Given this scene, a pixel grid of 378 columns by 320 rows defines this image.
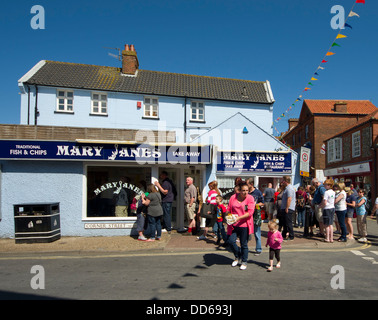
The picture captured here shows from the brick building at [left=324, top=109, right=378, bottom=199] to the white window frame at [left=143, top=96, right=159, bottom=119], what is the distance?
14.3 m

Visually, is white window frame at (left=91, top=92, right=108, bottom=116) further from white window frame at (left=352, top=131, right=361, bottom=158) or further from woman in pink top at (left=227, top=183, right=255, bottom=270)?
white window frame at (left=352, top=131, right=361, bottom=158)

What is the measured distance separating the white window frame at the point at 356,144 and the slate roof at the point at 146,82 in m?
7.36

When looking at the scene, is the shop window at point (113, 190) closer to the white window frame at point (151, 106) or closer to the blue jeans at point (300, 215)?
the blue jeans at point (300, 215)

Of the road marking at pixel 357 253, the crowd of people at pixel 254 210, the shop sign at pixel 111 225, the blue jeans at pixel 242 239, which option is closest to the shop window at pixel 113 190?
the shop sign at pixel 111 225

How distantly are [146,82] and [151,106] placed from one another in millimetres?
2204

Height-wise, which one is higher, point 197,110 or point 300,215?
point 197,110

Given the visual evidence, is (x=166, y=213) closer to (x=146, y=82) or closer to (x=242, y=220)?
(x=242, y=220)

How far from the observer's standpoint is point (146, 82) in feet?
72.6

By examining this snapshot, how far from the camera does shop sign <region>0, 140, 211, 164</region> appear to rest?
28.1ft

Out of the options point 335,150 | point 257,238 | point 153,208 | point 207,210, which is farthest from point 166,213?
point 335,150

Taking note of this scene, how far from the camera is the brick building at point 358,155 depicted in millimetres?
19641

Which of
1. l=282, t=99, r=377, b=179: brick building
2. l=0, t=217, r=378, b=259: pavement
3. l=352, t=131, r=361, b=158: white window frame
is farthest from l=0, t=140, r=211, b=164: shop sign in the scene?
l=282, t=99, r=377, b=179: brick building

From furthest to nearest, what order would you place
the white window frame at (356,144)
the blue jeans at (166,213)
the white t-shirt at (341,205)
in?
the white window frame at (356,144), the blue jeans at (166,213), the white t-shirt at (341,205)

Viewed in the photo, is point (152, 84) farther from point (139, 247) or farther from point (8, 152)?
point (139, 247)
